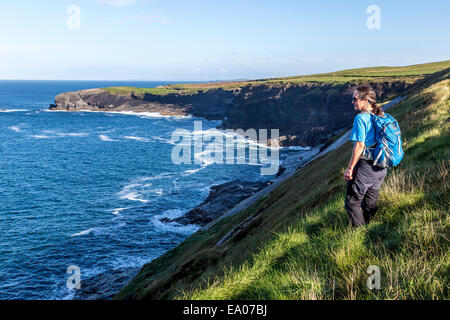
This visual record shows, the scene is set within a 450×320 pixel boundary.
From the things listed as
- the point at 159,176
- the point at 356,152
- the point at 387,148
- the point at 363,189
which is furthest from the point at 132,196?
the point at 387,148

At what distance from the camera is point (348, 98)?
96.1 meters

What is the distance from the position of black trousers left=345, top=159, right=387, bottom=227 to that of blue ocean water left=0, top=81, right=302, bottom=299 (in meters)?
28.2

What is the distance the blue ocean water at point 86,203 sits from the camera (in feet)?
103

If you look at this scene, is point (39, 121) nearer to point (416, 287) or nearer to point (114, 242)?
point (114, 242)

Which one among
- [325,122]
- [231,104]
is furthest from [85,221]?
[231,104]

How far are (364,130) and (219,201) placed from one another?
4178cm

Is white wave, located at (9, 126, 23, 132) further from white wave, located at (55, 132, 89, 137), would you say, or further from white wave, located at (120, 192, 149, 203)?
white wave, located at (120, 192, 149, 203)

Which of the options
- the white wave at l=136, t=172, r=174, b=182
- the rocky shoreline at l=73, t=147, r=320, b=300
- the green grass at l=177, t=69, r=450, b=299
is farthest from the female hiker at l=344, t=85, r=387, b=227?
the white wave at l=136, t=172, r=174, b=182

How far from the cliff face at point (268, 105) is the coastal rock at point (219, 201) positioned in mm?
38215

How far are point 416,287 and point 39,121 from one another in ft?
512

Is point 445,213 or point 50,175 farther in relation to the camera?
point 50,175

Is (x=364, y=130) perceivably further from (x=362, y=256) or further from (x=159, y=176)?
(x=159, y=176)

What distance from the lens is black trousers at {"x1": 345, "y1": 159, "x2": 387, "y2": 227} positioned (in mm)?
5926

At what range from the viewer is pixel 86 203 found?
4672 centimetres
